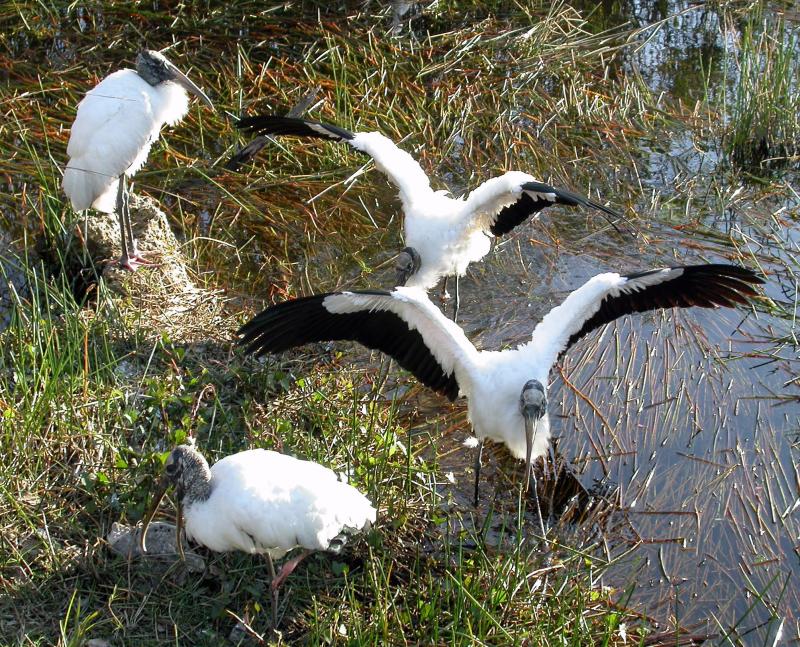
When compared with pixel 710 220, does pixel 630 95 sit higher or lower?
higher

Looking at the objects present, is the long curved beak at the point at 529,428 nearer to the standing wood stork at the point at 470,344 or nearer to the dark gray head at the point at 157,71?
the standing wood stork at the point at 470,344

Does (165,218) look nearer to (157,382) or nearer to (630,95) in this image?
(157,382)

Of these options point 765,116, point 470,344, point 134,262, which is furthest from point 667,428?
point 765,116

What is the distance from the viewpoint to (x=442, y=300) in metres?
5.44

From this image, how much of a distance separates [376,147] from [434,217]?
46cm

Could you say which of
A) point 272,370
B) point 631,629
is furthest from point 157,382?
point 631,629

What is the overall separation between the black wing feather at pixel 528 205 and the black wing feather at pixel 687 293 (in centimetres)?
43

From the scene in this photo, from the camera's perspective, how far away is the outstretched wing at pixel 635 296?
382 centimetres

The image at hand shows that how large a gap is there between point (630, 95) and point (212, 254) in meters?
3.17

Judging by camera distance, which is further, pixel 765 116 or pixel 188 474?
pixel 765 116

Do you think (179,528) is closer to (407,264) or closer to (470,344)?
(470,344)

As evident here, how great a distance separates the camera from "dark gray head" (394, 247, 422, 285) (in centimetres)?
476

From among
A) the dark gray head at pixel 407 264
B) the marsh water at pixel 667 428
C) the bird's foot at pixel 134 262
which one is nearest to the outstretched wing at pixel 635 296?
the marsh water at pixel 667 428

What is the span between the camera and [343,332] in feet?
12.9
